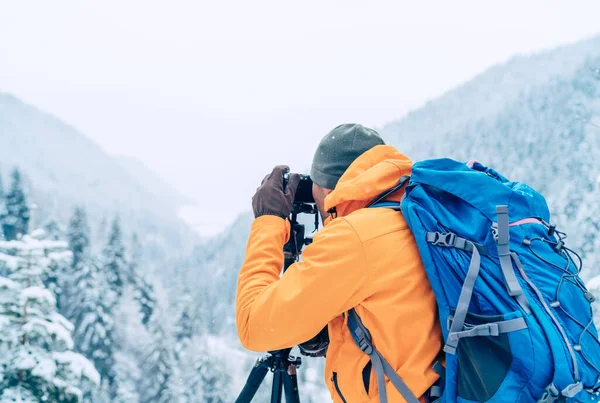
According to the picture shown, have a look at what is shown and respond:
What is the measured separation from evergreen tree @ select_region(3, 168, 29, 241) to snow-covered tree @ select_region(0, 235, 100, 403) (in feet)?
100

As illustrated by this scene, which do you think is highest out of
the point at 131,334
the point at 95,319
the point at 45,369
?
the point at 45,369

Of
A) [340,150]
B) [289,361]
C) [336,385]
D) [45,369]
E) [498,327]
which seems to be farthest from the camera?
[45,369]

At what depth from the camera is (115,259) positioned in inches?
1146

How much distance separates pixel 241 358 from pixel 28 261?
2204 inches

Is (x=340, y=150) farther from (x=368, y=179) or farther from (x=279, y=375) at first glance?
(x=279, y=375)

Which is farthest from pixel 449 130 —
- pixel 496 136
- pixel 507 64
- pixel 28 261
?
pixel 28 261

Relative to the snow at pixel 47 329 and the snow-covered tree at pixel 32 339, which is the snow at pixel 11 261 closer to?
the snow-covered tree at pixel 32 339

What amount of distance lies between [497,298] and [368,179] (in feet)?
2.09

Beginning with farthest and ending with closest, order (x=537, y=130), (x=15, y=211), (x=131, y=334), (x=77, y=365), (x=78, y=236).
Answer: (x=537, y=130) → (x=131, y=334) → (x=15, y=211) → (x=78, y=236) → (x=77, y=365)

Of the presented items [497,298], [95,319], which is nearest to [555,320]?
[497,298]

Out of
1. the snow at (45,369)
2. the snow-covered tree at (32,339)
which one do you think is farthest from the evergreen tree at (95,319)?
the snow at (45,369)

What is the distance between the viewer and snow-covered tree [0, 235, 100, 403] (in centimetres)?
633

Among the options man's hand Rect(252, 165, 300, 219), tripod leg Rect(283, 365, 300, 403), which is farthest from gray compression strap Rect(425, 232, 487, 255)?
tripod leg Rect(283, 365, 300, 403)

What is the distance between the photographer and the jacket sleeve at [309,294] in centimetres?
156
